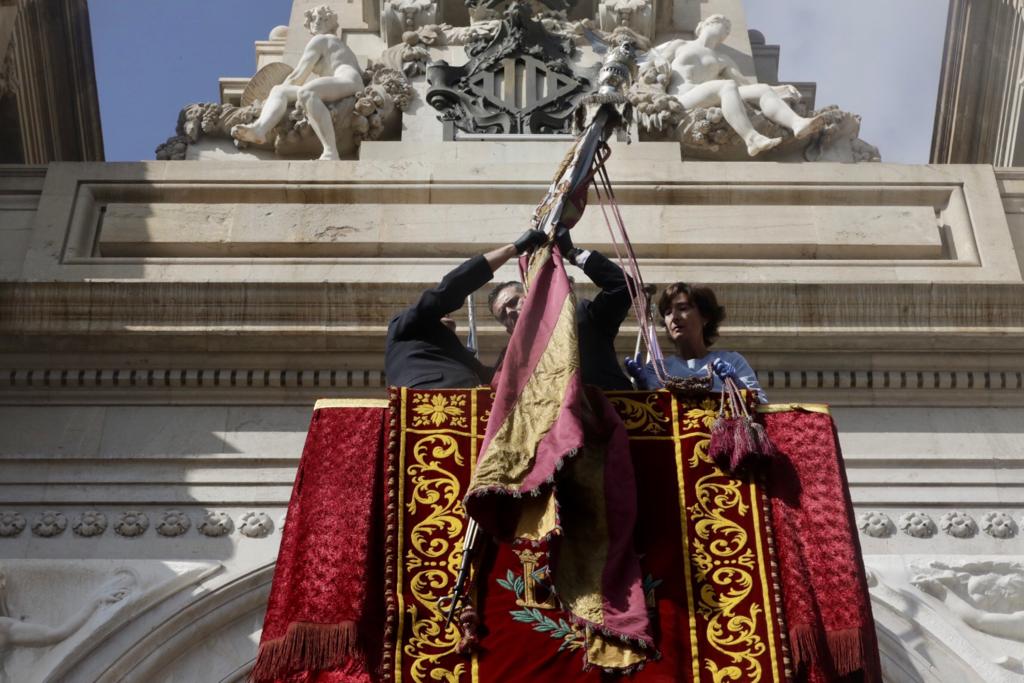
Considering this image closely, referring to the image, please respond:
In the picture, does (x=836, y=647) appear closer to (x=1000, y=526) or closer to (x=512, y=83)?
(x=1000, y=526)

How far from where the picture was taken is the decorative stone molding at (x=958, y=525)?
9.04 metres

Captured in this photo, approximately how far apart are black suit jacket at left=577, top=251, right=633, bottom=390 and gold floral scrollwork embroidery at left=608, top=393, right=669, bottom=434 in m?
0.17

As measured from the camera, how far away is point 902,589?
28.7ft

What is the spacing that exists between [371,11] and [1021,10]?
13.7ft

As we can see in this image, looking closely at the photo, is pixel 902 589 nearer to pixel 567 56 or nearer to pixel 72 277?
pixel 72 277

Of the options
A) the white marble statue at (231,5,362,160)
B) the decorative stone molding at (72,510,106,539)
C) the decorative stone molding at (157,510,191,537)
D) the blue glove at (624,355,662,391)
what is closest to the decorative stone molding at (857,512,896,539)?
the blue glove at (624,355,662,391)

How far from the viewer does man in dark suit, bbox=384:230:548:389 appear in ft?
26.0

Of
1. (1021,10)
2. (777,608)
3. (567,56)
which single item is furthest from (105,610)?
(1021,10)

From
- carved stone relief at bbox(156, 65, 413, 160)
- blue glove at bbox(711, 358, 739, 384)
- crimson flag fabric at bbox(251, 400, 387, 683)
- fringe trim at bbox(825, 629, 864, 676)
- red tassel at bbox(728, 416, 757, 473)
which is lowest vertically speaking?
fringe trim at bbox(825, 629, 864, 676)

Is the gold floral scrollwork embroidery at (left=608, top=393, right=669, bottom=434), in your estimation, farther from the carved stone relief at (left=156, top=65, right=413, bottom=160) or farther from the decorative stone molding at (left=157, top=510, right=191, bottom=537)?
the carved stone relief at (left=156, top=65, right=413, bottom=160)

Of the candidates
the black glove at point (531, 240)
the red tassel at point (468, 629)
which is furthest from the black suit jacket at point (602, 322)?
the red tassel at point (468, 629)

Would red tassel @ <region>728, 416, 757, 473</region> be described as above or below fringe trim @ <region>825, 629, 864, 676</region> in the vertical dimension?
above

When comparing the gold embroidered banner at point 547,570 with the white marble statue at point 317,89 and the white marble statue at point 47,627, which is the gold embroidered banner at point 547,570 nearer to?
the white marble statue at point 47,627

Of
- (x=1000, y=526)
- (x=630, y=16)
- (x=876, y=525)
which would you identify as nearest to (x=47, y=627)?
(x=876, y=525)
